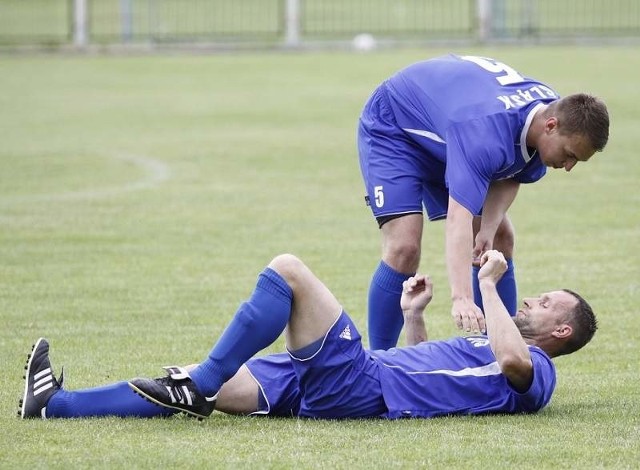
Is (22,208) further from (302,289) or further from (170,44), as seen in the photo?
(170,44)

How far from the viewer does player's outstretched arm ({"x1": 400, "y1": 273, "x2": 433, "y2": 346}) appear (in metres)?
6.59

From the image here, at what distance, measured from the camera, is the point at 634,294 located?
9.50m

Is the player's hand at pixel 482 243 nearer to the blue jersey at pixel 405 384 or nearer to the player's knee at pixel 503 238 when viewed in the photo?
the player's knee at pixel 503 238

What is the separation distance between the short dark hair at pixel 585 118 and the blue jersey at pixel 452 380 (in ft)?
3.30

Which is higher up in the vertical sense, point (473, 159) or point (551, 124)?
point (551, 124)

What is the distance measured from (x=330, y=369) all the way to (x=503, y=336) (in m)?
0.77

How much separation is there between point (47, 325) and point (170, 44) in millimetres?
25492

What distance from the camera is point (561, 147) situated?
6.31 meters

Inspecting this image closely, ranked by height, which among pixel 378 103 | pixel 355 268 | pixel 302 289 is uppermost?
pixel 378 103

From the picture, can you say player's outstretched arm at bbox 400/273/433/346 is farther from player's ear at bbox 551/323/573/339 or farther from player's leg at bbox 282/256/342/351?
player's leg at bbox 282/256/342/351

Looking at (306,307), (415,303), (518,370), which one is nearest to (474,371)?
(518,370)

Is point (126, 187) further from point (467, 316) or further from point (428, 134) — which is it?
point (467, 316)

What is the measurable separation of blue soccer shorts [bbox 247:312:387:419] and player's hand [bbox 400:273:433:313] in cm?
61

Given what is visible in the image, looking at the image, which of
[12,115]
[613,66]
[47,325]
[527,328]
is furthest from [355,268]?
[613,66]
